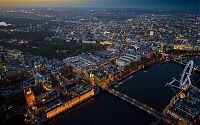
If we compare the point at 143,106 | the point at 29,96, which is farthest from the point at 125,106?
the point at 29,96

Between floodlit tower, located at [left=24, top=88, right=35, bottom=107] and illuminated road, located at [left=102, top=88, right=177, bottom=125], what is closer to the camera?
illuminated road, located at [left=102, top=88, right=177, bottom=125]

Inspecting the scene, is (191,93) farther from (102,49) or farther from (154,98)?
A: (102,49)

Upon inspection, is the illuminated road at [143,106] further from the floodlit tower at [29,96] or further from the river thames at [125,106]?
the floodlit tower at [29,96]

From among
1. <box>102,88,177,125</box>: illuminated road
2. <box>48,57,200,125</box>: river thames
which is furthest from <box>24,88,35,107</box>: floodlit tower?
<box>102,88,177,125</box>: illuminated road

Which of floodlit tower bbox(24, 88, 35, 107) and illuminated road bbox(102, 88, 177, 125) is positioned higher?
floodlit tower bbox(24, 88, 35, 107)

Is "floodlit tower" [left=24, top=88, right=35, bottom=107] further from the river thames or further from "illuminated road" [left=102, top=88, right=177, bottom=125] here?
"illuminated road" [left=102, top=88, right=177, bottom=125]

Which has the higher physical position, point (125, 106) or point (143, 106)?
point (143, 106)

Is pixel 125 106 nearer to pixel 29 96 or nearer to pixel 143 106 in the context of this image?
pixel 143 106

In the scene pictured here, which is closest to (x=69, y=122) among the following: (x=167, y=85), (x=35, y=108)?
(x=35, y=108)

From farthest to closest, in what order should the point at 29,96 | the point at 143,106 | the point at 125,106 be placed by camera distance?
the point at 125,106, the point at 143,106, the point at 29,96
